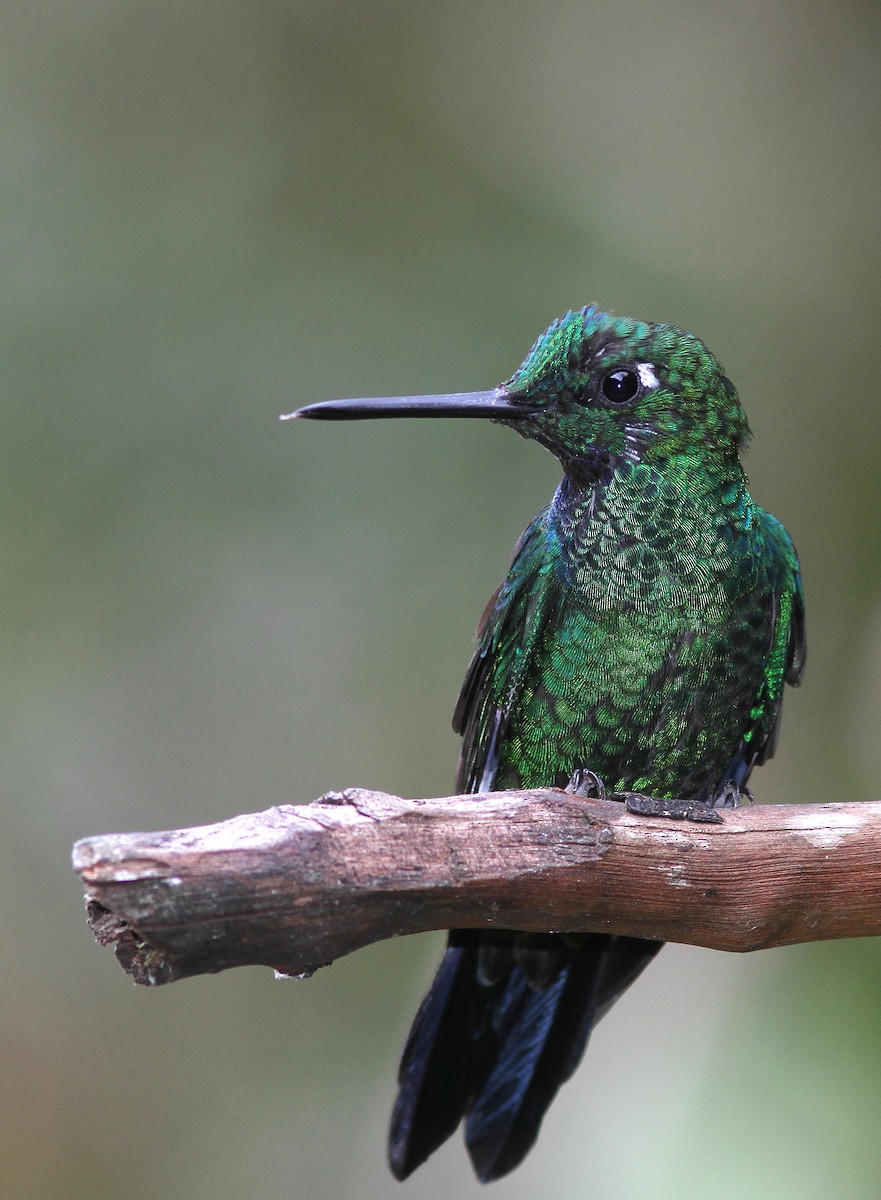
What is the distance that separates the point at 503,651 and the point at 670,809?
0.93m

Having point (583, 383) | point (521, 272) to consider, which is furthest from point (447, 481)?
point (583, 383)

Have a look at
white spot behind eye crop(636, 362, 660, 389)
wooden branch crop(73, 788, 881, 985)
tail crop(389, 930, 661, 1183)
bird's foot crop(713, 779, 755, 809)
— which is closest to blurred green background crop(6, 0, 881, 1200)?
tail crop(389, 930, 661, 1183)

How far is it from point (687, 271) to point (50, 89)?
3.17 metres

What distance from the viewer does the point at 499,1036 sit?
346 centimetres

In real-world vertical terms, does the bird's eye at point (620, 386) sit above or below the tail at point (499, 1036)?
above

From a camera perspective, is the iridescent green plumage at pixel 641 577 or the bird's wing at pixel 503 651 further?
the bird's wing at pixel 503 651

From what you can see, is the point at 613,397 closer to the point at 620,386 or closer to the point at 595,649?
the point at 620,386

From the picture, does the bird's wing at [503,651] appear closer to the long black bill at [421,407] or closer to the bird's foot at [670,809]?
the long black bill at [421,407]

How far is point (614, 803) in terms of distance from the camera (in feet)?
8.56

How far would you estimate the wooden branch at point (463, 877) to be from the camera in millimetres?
1926

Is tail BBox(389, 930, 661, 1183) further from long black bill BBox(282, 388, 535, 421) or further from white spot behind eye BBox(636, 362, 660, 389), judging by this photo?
white spot behind eye BBox(636, 362, 660, 389)

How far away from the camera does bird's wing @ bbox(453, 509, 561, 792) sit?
3326mm

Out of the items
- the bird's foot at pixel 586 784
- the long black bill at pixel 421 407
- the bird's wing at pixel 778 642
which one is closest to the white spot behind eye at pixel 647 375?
the long black bill at pixel 421 407

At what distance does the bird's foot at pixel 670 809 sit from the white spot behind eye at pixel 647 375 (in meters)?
1.22
